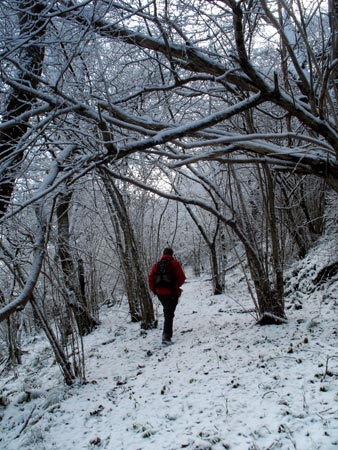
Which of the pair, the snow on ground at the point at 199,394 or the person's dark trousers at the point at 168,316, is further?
the person's dark trousers at the point at 168,316

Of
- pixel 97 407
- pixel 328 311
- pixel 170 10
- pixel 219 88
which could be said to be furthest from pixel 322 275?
pixel 170 10

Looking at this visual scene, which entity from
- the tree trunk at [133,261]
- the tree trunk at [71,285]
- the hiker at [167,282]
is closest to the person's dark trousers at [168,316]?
the hiker at [167,282]

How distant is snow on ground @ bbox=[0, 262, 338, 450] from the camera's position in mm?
2748

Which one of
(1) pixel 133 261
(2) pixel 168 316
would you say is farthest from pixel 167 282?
(1) pixel 133 261

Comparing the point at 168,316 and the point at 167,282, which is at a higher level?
the point at 167,282

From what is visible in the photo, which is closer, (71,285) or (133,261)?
(71,285)

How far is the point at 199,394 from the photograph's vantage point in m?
3.65

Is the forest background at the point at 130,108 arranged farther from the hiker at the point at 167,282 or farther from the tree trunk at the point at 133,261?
the hiker at the point at 167,282

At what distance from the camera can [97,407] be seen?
4000 millimetres

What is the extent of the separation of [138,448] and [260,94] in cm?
324

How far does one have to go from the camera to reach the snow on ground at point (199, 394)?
275 cm

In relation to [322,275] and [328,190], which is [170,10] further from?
[328,190]

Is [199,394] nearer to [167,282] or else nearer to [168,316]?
[168,316]

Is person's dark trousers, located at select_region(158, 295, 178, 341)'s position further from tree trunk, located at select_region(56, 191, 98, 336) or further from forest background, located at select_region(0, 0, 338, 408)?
tree trunk, located at select_region(56, 191, 98, 336)
